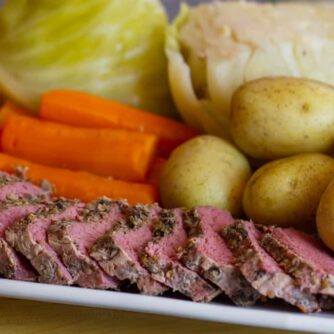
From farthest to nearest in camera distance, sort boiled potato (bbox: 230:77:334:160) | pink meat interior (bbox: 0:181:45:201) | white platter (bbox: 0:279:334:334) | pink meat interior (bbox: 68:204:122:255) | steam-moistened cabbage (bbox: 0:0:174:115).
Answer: steam-moistened cabbage (bbox: 0:0:174:115) → boiled potato (bbox: 230:77:334:160) → pink meat interior (bbox: 0:181:45:201) → pink meat interior (bbox: 68:204:122:255) → white platter (bbox: 0:279:334:334)

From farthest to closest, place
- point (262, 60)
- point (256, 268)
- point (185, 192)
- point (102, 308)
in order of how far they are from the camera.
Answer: point (262, 60), point (185, 192), point (102, 308), point (256, 268)

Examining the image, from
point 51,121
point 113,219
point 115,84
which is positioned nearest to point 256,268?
point 113,219

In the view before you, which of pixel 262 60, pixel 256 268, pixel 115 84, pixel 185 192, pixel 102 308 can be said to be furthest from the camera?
pixel 115 84

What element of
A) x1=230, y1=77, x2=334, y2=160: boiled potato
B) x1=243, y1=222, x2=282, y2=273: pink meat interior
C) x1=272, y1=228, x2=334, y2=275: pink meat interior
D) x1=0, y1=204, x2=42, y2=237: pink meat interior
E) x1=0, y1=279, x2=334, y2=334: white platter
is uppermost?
x1=230, y1=77, x2=334, y2=160: boiled potato

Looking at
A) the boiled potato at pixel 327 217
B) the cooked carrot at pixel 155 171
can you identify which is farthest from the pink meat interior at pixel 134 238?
the cooked carrot at pixel 155 171

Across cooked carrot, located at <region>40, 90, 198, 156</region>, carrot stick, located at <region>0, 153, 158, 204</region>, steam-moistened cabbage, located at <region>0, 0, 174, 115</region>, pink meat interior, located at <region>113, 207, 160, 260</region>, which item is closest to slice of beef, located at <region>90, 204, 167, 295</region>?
pink meat interior, located at <region>113, 207, 160, 260</region>

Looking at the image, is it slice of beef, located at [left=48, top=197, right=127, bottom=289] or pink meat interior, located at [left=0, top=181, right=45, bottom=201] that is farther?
pink meat interior, located at [left=0, top=181, right=45, bottom=201]

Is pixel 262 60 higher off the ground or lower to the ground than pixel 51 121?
higher

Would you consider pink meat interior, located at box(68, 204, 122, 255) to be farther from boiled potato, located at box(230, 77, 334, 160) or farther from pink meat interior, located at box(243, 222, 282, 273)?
boiled potato, located at box(230, 77, 334, 160)

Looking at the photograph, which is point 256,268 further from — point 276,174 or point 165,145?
point 165,145
